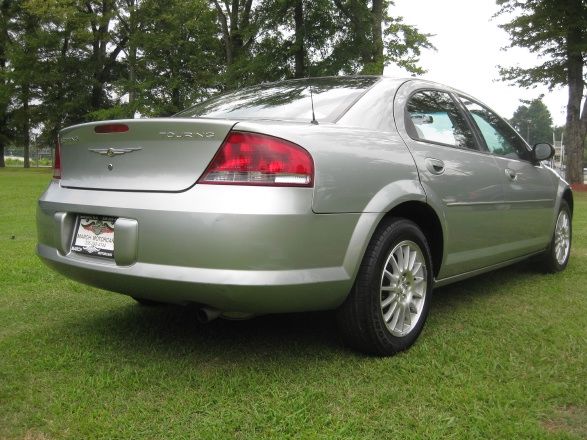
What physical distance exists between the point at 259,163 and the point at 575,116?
2159 cm

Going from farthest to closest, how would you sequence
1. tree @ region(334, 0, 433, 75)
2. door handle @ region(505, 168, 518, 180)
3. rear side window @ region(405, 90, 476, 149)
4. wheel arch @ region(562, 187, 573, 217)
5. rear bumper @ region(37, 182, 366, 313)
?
tree @ region(334, 0, 433, 75) → wheel arch @ region(562, 187, 573, 217) → door handle @ region(505, 168, 518, 180) → rear side window @ region(405, 90, 476, 149) → rear bumper @ region(37, 182, 366, 313)

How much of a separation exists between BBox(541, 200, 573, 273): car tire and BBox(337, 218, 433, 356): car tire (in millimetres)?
2229

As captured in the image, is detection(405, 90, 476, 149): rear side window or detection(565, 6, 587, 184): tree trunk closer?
detection(405, 90, 476, 149): rear side window

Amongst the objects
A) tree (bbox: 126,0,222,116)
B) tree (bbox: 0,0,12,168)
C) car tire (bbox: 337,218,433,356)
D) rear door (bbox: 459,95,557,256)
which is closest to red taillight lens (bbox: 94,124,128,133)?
car tire (bbox: 337,218,433,356)

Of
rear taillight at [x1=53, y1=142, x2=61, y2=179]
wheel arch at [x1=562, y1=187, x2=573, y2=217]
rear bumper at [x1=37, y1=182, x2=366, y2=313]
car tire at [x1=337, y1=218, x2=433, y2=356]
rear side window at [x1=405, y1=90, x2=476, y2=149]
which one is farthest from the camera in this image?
wheel arch at [x1=562, y1=187, x2=573, y2=217]

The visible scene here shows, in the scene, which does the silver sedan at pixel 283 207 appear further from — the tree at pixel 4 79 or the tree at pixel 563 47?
the tree at pixel 4 79

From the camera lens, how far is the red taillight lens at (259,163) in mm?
2412

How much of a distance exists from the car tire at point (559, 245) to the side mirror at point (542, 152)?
0.68 metres

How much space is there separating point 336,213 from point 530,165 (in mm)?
2576

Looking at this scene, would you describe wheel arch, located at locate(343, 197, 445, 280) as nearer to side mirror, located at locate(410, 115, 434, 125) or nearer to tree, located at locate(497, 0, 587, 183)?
side mirror, located at locate(410, 115, 434, 125)

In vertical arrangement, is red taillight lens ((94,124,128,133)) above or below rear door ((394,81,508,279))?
above

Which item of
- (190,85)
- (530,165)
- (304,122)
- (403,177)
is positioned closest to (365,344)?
(403,177)

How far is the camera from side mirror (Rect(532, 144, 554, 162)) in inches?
176

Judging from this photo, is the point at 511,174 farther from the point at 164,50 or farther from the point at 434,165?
the point at 164,50
